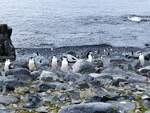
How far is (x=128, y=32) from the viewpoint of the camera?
48.0 metres

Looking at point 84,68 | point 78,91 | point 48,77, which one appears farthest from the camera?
point 84,68

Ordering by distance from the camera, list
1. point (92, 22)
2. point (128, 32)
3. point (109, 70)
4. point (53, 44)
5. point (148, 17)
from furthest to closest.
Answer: point (148, 17)
point (92, 22)
point (128, 32)
point (53, 44)
point (109, 70)

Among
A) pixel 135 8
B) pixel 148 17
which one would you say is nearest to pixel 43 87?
pixel 148 17

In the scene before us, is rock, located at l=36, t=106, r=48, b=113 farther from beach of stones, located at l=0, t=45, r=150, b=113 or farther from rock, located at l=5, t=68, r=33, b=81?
rock, located at l=5, t=68, r=33, b=81

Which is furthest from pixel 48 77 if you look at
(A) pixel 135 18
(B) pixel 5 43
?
(A) pixel 135 18

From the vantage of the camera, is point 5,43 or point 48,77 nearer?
point 48,77

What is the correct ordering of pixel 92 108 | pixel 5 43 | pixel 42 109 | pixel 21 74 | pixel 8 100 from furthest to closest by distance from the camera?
pixel 5 43 < pixel 21 74 < pixel 8 100 < pixel 42 109 < pixel 92 108

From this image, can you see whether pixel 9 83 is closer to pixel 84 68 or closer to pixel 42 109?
pixel 42 109

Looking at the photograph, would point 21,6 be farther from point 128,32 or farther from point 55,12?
point 128,32

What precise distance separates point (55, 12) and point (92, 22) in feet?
33.9

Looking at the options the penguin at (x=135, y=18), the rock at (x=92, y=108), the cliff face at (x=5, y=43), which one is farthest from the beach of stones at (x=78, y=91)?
the penguin at (x=135, y=18)

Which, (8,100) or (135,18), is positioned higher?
(8,100)

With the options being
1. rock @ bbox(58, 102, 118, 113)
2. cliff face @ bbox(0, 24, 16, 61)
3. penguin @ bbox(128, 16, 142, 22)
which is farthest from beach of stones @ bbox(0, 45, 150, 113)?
penguin @ bbox(128, 16, 142, 22)

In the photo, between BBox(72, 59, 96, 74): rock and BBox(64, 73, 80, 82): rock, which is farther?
BBox(72, 59, 96, 74): rock
